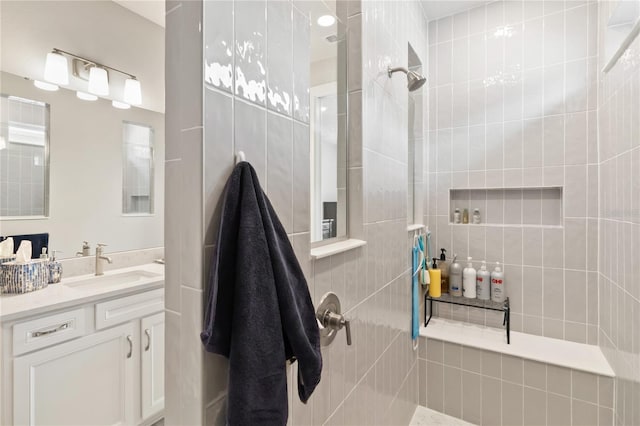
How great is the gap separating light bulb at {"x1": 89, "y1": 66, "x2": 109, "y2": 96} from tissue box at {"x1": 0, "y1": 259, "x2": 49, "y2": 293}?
1136 mm

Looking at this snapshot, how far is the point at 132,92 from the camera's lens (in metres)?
2.18

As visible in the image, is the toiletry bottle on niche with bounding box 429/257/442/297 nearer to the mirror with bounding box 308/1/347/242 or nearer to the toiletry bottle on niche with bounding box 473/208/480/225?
the toiletry bottle on niche with bounding box 473/208/480/225

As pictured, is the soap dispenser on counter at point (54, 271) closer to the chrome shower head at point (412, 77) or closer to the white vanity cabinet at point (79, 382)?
the white vanity cabinet at point (79, 382)

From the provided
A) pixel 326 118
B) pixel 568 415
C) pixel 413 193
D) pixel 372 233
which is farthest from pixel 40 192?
pixel 568 415

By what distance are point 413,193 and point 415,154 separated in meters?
0.30

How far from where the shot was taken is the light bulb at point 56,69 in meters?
1.77

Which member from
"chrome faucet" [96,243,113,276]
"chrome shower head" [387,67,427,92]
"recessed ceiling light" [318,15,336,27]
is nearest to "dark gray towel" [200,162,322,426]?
"recessed ceiling light" [318,15,336,27]

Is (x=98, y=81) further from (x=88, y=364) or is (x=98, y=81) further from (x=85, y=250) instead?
(x=88, y=364)

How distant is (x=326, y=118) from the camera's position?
1176 mm

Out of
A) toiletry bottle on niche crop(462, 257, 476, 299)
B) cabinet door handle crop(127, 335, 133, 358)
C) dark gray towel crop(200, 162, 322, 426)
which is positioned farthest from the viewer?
toiletry bottle on niche crop(462, 257, 476, 299)

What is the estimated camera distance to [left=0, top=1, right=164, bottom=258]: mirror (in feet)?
5.43

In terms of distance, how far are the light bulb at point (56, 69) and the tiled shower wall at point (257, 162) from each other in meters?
1.73

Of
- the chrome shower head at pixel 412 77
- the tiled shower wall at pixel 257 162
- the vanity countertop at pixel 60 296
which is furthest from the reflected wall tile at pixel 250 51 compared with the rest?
the vanity countertop at pixel 60 296

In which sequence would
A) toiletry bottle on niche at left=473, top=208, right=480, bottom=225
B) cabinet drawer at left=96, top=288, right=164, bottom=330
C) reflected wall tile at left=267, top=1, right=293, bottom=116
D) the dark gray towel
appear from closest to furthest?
the dark gray towel → reflected wall tile at left=267, top=1, right=293, bottom=116 → cabinet drawer at left=96, top=288, right=164, bottom=330 → toiletry bottle on niche at left=473, top=208, right=480, bottom=225
